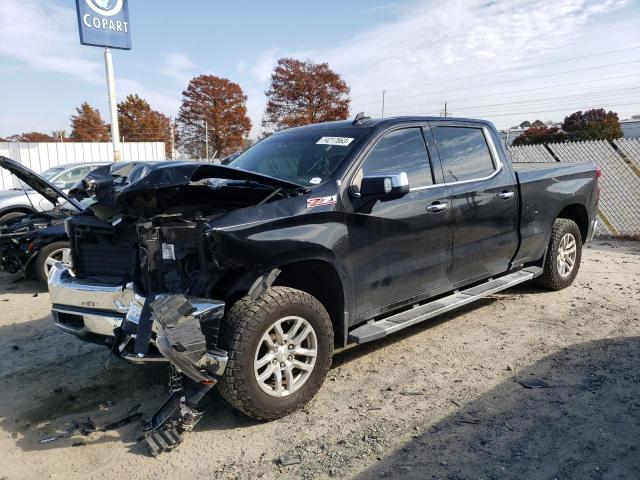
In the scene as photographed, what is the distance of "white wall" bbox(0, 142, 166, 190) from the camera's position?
59.8ft

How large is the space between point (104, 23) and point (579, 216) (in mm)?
15018

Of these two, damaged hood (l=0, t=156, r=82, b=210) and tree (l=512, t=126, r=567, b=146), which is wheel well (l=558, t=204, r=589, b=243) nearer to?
damaged hood (l=0, t=156, r=82, b=210)

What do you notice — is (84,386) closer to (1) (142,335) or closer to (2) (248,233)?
(1) (142,335)

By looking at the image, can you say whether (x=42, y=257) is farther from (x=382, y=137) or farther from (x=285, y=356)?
(x=382, y=137)

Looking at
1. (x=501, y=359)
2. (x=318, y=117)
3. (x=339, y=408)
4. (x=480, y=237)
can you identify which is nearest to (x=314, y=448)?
(x=339, y=408)

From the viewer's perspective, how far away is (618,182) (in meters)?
9.96

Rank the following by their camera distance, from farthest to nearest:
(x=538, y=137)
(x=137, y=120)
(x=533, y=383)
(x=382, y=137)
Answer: (x=137, y=120) < (x=538, y=137) < (x=382, y=137) < (x=533, y=383)

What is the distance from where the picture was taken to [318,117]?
3825 cm

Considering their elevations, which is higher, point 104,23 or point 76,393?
point 104,23

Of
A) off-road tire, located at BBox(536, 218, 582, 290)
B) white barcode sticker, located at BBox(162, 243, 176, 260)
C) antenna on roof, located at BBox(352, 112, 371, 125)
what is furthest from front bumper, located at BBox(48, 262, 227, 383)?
off-road tire, located at BBox(536, 218, 582, 290)

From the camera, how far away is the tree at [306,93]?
38.1m

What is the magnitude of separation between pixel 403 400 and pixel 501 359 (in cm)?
114

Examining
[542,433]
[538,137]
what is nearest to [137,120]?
[538,137]

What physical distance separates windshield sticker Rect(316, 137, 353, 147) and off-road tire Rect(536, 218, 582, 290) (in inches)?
120
